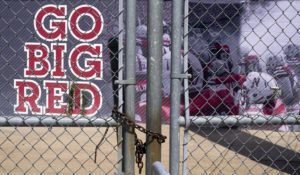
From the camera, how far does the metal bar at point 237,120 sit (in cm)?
193

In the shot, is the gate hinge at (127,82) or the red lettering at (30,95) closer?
the gate hinge at (127,82)

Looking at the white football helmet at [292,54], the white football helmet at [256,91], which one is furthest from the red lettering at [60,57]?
the white football helmet at [292,54]

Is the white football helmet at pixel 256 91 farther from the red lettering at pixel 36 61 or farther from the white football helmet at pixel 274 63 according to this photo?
the red lettering at pixel 36 61

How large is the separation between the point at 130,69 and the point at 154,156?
0.44 m

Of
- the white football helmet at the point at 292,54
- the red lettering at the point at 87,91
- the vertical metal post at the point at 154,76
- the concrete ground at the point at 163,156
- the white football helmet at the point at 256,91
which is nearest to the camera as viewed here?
the vertical metal post at the point at 154,76

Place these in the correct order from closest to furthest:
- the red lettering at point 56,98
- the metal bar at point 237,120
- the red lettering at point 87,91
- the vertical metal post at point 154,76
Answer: the vertical metal post at point 154,76 → the metal bar at point 237,120 → the red lettering at point 87,91 → the red lettering at point 56,98

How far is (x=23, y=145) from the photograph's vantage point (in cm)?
737

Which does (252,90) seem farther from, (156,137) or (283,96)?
(156,137)

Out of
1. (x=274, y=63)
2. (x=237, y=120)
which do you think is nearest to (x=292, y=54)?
(x=274, y=63)

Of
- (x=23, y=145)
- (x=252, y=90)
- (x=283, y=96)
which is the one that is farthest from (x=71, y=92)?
(x=283, y=96)

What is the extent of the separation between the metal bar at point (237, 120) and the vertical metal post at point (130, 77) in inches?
10.3

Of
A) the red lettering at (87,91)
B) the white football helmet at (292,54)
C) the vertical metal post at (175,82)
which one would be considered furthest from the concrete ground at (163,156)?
the vertical metal post at (175,82)

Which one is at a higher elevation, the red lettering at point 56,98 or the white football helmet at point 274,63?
the white football helmet at point 274,63

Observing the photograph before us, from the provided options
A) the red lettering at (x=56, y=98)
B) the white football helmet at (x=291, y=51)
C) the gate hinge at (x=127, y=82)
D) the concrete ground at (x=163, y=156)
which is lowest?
the concrete ground at (x=163, y=156)
